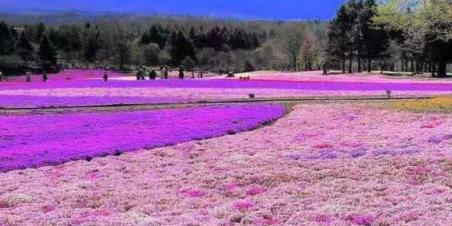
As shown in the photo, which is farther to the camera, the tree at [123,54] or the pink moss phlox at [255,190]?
the tree at [123,54]

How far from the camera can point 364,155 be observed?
20891 mm

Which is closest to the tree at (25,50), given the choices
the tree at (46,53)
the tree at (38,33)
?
the tree at (46,53)

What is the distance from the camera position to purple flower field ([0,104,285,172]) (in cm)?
2255

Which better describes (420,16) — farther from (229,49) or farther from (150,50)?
(229,49)

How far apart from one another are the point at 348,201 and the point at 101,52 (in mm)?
129602

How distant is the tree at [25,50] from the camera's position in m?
124

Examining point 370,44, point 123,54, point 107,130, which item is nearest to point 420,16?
point 107,130

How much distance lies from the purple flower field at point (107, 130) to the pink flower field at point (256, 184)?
103 cm

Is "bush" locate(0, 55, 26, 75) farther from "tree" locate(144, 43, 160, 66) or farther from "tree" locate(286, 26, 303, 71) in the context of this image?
"tree" locate(286, 26, 303, 71)

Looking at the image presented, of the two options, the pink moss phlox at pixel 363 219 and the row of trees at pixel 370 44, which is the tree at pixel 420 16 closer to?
the pink moss phlox at pixel 363 219

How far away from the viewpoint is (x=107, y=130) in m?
28.7

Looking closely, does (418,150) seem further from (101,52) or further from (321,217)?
(101,52)

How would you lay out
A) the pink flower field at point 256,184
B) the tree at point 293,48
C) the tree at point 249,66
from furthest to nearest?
the tree at point 293,48
the tree at point 249,66
the pink flower field at point 256,184

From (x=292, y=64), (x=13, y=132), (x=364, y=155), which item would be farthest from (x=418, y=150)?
(x=292, y=64)
